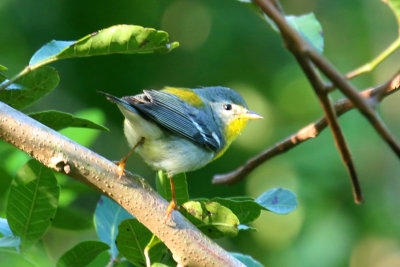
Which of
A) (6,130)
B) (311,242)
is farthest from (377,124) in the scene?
(311,242)

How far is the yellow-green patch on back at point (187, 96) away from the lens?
3.45 m

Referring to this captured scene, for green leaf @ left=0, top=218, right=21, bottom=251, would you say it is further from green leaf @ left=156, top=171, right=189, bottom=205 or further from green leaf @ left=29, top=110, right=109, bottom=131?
green leaf @ left=156, top=171, right=189, bottom=205

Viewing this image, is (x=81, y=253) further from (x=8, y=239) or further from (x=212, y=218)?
(x=212, y=218)

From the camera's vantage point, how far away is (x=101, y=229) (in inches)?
78.2

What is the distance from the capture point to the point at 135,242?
1.73 meters

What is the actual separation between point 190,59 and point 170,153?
3321mm

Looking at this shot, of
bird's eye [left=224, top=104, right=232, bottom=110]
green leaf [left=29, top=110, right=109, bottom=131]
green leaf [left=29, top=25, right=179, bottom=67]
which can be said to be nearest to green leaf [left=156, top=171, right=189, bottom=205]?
green leaf [left=29, top=110, right=109, bottom=131]

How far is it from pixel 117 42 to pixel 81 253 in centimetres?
62

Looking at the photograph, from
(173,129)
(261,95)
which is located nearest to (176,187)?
(173,129)

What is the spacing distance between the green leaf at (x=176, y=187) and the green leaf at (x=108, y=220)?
19 centimetres

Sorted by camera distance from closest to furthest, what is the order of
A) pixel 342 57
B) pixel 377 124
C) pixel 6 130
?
pixel 377 124 < pixel 6 130 < pixel 342 57

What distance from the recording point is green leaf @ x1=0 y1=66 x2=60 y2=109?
1.76m

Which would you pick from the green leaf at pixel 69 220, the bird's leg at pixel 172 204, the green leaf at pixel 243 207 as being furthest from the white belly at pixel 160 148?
the green leaf at pixel 243 207

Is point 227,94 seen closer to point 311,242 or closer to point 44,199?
point 311,242
